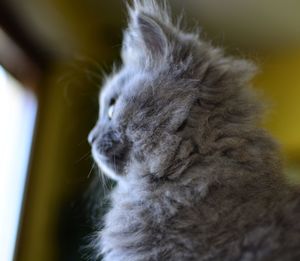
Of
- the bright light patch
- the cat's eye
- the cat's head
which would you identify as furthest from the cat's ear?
the bright light patch

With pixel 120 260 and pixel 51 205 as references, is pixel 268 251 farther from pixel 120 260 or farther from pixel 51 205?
pixel 51 205

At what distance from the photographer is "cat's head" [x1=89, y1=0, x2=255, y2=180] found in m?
0.83

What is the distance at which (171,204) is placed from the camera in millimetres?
761

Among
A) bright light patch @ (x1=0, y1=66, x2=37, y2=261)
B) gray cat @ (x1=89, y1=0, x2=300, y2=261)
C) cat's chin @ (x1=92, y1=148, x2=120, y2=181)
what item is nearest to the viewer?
gray cat @ (x1=89, y1=0, x2=300, y2=261)

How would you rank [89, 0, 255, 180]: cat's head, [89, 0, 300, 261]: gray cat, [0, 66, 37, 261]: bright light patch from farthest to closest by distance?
1. [0, 66, 37, 261]: bright light patch
2. [89, 0, 255, 180]: cat's head
3. [89, 0, 300, 261]: gray cat

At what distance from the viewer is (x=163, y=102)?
34.1 inches

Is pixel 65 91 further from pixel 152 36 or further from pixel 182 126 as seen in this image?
pixel 182 126

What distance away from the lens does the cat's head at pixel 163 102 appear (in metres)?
0.83

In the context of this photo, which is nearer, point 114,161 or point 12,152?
point 114,161

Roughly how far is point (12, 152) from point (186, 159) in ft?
3.17

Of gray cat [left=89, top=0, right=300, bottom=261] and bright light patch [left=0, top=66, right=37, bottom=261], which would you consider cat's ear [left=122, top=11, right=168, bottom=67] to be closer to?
gray cat [left=89, top=0, right=300, bottom=261]

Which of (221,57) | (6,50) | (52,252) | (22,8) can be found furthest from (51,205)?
(221,57)

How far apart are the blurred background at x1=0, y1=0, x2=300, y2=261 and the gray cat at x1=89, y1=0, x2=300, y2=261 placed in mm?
517

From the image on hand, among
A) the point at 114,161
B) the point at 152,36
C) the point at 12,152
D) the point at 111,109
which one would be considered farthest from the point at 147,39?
the point at 12,152
